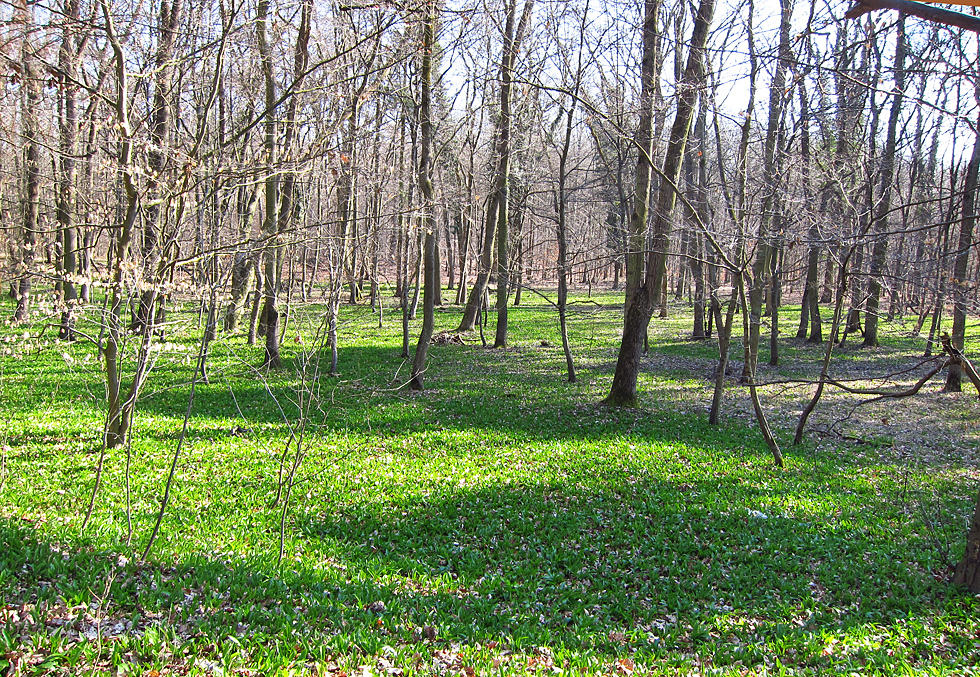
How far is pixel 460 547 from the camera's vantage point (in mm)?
6066

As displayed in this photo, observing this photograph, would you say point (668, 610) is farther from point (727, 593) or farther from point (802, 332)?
point (802, 332)

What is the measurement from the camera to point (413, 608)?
474 centimetres

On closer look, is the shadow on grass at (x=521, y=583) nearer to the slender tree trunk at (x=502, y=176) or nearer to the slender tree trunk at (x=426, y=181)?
the slender tree trunk at (x=426, y=181)

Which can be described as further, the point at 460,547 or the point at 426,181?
the point at 426,181

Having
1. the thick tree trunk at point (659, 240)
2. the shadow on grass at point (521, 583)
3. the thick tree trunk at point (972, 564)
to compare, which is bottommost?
the shadow on grass at point (521, 583)

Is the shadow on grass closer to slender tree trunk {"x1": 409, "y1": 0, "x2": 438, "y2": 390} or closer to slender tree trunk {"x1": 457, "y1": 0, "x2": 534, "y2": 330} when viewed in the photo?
slender tree trunk {"x1": 409, "y1": 0, "x2": 438, "y2": 390}

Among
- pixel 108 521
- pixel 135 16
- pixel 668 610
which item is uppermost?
pixel 135 16

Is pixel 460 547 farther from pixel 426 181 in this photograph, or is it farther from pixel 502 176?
pixel 502 176

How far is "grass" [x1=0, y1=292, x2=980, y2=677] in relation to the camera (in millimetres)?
4176

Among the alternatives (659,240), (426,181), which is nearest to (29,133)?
(426,181)

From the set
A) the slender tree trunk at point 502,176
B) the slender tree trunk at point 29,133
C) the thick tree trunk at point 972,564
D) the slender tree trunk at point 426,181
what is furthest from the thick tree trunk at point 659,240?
the slender tree trunk at point 29,133

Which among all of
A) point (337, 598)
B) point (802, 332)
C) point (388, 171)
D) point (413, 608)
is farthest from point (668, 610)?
point (802, 332)

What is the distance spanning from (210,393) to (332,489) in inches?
230

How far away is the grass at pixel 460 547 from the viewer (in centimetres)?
418
